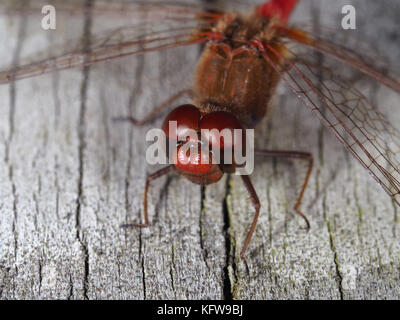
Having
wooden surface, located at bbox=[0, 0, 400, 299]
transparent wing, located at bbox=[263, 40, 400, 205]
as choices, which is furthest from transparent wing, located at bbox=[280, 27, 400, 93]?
wooden surface, located at bbox=[0, 0, 400, 299]

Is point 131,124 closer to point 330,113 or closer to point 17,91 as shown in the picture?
point 17,91

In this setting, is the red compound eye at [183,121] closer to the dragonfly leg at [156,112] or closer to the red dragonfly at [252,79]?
the red dragonfly at [252,79]

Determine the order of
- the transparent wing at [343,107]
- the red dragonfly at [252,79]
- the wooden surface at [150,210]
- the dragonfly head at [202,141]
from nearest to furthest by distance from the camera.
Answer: the wooden surface at [150,210], the dragonfly head at [202,141], the red dragonfly at [252,79], the transparent wing at [343,107]

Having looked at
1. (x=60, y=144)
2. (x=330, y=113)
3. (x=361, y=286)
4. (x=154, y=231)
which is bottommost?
(x=361, y=286)

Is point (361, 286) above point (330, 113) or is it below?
below

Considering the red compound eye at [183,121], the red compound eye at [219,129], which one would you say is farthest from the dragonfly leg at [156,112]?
the red compound eye at [219,129]

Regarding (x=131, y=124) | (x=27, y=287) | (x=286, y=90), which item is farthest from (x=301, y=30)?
(x=27, y=287)
